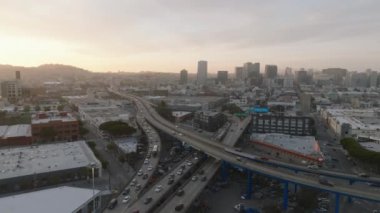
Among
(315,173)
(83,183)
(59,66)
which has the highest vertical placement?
(59,66)

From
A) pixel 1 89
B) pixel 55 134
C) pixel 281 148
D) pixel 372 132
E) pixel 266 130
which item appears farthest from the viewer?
pixel 1 89

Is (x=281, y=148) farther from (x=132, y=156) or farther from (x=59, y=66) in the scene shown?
(x=59, y=66)

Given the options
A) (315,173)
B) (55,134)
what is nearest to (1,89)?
(55,134)

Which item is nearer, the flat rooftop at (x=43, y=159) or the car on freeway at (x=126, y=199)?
the car on freeway at (x=126, y=199)

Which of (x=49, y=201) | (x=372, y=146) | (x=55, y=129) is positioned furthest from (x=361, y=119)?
(x=49, y=201)

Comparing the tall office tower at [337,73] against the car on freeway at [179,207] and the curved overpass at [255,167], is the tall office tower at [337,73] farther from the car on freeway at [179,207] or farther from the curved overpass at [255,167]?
the car on freeway at [179,207]

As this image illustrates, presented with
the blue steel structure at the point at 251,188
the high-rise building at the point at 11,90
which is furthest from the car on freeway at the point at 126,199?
the high-rise building at the point at 11,90
